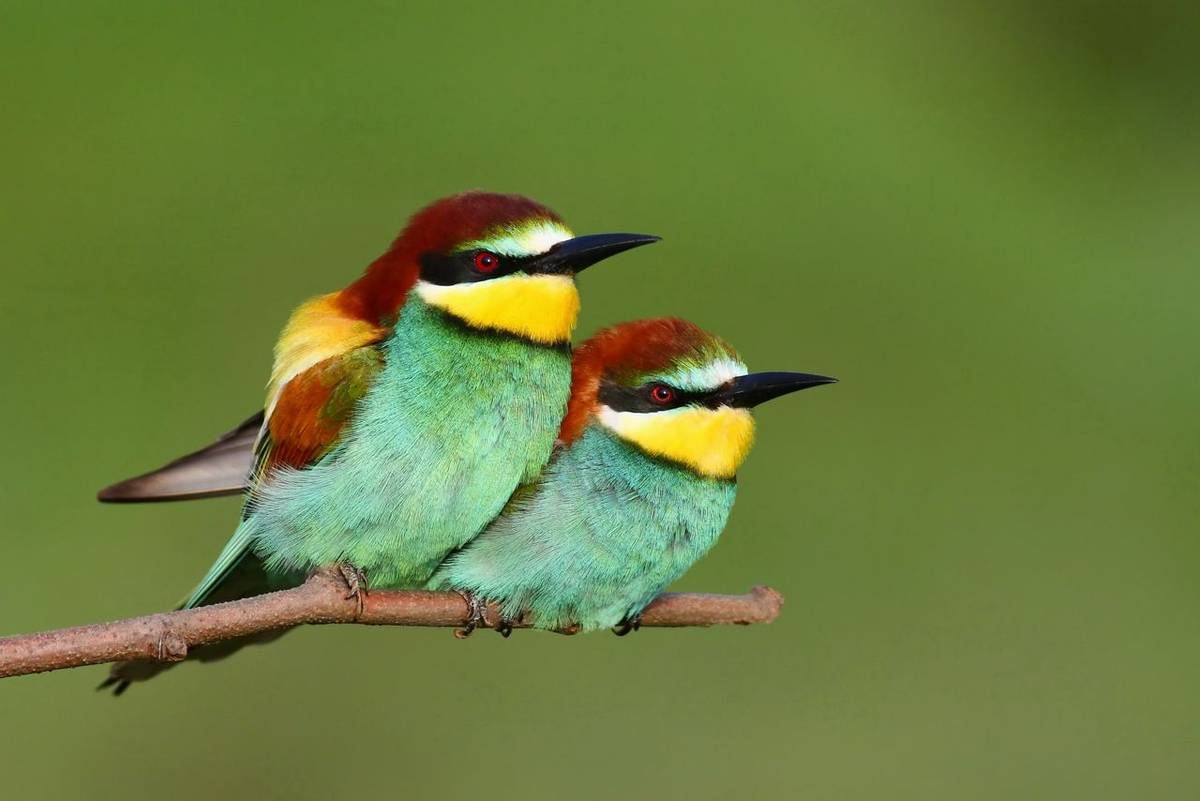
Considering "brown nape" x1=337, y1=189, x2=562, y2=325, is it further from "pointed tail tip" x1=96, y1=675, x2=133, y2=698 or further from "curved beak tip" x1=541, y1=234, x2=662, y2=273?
"pointed tail tip" x1=96, y1=675, x2=133, y2=698

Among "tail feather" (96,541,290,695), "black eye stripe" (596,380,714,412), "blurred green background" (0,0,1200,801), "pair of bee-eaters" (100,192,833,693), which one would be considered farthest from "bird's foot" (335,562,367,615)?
"blurred green background" (0,0,1200,801)

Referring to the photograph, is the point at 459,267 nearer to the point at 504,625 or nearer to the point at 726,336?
the point at 504,625

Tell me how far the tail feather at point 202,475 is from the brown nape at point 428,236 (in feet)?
1.13

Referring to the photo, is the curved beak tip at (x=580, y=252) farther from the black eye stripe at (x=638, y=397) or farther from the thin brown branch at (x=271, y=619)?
the thin brown branch at (x=271, y=619)

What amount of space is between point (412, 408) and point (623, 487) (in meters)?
0.40

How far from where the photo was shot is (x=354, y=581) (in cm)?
244

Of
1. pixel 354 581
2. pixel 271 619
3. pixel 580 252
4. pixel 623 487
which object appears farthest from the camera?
pixel 623 487

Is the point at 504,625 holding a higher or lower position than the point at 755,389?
lower

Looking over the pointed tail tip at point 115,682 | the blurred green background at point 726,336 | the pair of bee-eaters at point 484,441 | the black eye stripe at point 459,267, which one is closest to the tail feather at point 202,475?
the pair of bee-eaters at point 484,441

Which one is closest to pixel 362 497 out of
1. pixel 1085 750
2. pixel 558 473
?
pixel 558 473

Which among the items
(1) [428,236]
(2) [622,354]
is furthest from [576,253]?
(2) [622,354]

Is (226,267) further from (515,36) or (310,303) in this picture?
(310,303)

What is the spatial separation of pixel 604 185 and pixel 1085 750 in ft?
7.16

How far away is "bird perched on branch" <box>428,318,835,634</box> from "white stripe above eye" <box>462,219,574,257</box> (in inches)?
13.6
